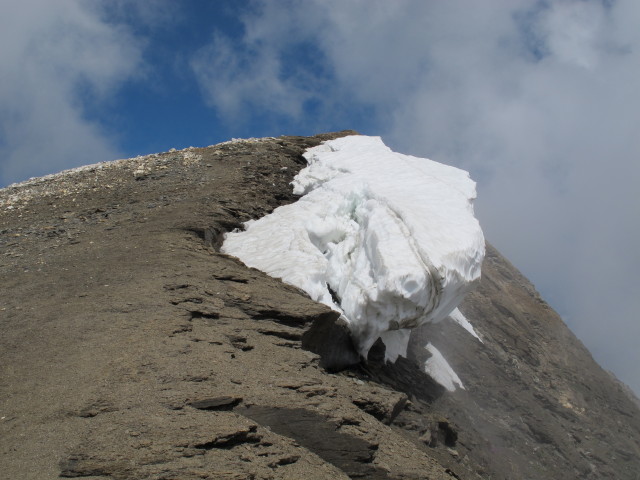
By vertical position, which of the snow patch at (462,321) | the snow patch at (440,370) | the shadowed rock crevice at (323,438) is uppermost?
the snow patch at (462,321)

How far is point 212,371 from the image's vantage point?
786 cm

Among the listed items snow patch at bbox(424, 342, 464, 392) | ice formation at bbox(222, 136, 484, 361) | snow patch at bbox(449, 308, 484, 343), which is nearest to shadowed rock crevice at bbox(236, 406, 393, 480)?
ice formation at bbox(222, 136, 484, 361)

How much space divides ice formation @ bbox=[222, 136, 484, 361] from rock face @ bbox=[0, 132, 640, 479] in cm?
68

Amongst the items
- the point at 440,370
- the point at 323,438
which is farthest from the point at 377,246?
the point at 323,438

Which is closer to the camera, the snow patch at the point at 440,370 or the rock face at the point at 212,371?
the rock face at the point at 212,371

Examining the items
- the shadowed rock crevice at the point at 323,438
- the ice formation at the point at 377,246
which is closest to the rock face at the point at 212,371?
the shadowed rock crevice at the point at 323,438

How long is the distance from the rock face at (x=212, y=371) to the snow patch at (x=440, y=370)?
258mm

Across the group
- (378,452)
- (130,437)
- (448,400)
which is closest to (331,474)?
(378,452)

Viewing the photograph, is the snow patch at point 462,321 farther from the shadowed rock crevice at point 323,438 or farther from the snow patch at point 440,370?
the shadowed rock crevice at point 323,438

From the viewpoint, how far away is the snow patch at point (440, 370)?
48.8 feet

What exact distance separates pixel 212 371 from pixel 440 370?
8853 millimetres

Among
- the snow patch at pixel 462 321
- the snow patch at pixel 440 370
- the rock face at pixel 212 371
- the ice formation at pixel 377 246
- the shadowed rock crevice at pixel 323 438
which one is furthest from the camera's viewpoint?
the snow patch at pixel 462 321

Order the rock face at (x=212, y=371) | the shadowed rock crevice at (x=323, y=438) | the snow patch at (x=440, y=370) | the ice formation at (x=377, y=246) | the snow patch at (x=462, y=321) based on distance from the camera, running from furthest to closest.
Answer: the snow patch at (x=462, y=321), the snow patch at (x=440, y=370), the ice formation at (x=377, y=246), the shadowed rock crevice at (x=323, y=438), the rock face at (x=212, y=371)

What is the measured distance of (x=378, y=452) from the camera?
25.1 ft
